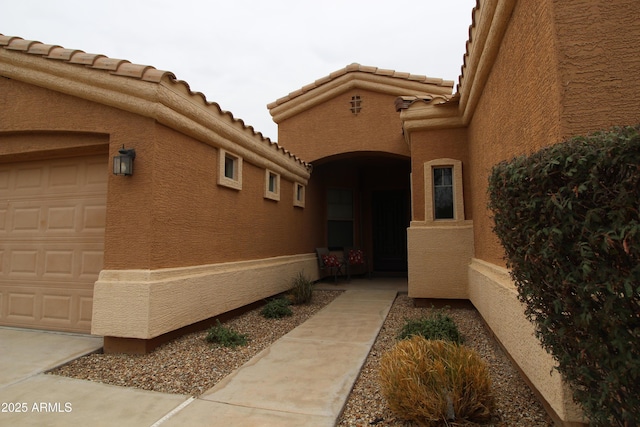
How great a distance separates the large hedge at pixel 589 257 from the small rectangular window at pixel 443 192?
4907 mm

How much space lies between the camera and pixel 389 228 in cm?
1204

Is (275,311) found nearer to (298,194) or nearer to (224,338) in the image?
(224,338)

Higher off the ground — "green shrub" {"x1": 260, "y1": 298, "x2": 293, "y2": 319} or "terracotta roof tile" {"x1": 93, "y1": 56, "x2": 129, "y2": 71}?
"terracotta roof tile" {"x1": 93, "y1": 56, "x2": 129, "y2": 71}

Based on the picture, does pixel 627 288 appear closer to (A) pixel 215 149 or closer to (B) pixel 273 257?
(A) pixel 215 149

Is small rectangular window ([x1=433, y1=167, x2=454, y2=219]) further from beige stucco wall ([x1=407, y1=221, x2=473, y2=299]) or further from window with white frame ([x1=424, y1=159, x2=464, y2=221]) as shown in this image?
beige stucco wall ([x1=407, y1=221, x2=473, y2=299])

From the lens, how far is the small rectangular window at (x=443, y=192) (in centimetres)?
680

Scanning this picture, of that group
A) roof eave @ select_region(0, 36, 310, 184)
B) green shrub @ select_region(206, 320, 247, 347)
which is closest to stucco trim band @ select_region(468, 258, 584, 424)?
green shrub @ select_region(206, 320, 247, 347)

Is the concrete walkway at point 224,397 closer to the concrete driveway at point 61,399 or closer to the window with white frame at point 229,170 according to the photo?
the concrete driveway at point 61,399

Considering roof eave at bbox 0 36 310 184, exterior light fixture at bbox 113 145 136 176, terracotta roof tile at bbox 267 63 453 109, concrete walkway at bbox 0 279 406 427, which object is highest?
terracotta roof tile at bbox 267 63 453 109

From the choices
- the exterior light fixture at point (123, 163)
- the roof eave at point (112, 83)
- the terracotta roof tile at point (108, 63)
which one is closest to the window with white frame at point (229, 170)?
the roof eave at point (112, 83)

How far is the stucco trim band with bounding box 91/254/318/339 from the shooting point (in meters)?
4.15

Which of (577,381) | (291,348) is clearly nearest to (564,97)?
(577,381)

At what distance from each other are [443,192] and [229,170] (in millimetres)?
3848

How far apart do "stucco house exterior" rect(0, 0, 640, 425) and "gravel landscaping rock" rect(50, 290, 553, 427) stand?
222 millimetres
